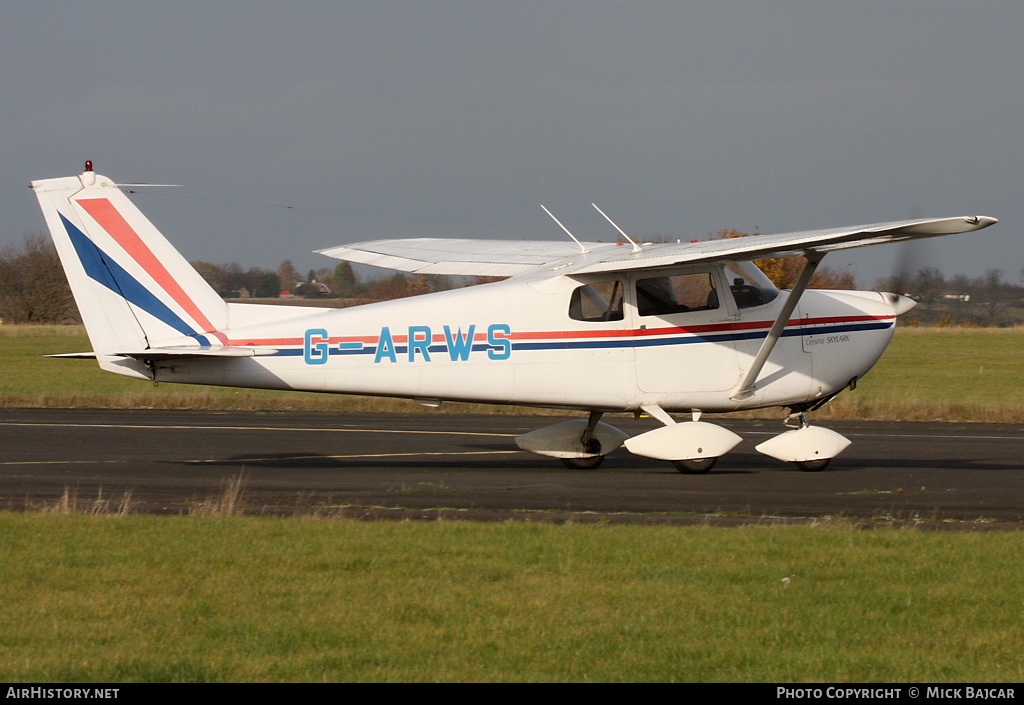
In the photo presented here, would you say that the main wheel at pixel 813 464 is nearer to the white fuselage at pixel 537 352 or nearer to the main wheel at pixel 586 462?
the white fuselage at pixel 537 352

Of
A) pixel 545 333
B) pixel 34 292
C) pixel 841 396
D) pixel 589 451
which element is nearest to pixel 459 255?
pixel 545 333

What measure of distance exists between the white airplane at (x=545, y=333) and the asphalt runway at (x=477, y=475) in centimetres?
95

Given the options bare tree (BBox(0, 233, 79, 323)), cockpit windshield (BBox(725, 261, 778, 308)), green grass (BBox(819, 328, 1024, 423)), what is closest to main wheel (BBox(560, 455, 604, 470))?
cockpit windshield (BBox(725, 261, 778, 308))

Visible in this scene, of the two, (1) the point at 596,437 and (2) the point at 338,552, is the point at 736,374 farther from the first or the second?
(2) the point at 338,552

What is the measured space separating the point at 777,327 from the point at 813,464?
1.95 meters

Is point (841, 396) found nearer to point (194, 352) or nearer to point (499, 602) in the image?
point (194, 352)

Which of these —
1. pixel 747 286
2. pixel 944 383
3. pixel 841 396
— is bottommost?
pixel 944 383

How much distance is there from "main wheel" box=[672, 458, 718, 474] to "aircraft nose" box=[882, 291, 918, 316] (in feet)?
10.7

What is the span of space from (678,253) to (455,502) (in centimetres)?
384

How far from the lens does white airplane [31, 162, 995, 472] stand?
11.5 m

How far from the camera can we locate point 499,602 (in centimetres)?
608

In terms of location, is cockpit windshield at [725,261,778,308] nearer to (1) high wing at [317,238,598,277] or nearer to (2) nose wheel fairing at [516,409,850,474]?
(2) nose wheel fairing at [516,409,850,474]

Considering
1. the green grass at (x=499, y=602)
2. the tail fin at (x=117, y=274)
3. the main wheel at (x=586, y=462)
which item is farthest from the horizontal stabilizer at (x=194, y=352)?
the main wheel at (x=586, y=462)

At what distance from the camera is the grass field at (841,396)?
21453 mm
